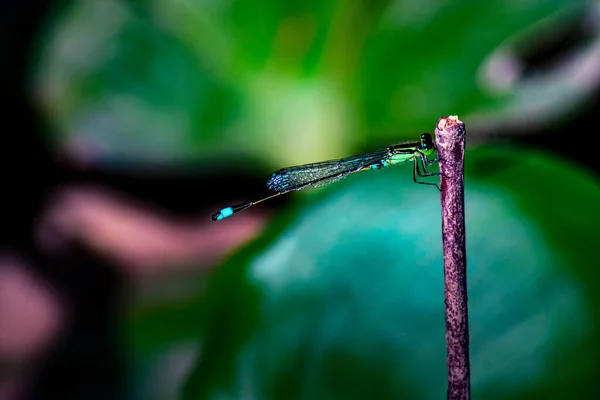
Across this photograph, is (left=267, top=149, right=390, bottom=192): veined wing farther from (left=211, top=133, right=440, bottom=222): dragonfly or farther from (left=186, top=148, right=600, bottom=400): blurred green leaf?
(left=186, top=148, right=600, bottom=400): blurred green leaf

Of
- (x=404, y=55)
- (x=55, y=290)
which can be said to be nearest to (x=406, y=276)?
(x=404, y=55)

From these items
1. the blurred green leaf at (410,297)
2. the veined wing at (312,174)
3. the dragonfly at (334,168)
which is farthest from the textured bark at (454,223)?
the veined wing at (312,174)

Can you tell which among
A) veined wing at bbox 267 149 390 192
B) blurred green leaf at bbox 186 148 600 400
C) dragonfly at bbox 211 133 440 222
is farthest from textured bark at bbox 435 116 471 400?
veined wing at bbox 267 149 390 192

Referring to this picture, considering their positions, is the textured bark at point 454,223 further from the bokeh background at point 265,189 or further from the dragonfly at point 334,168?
the dragonfly at point 334,168

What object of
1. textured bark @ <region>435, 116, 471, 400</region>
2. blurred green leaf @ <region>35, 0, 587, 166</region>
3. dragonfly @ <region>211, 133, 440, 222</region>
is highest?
blurred green leaf @ <region>35, 0, 587, 166</region>

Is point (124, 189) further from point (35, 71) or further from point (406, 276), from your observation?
point (406, 276)

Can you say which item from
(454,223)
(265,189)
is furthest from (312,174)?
(454,223)

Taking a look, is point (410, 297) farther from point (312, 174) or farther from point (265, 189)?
point (265, 189)

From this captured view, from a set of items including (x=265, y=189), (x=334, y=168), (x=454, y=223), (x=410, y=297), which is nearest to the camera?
(x=454, y=223)
